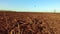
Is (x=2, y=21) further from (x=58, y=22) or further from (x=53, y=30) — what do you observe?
(x=58, y=22)

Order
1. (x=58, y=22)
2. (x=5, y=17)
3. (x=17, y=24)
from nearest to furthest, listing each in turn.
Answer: (x=17, y=24) → (x=5, y=17) → (x=58, y=22)

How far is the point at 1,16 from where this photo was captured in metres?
14.2

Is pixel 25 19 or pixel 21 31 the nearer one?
pixel 21 31

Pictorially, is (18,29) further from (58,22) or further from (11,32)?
(58,22)

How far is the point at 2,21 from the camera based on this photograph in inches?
523

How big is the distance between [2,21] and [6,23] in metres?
0.43

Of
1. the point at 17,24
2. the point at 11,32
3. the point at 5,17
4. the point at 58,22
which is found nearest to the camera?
the point at 11,32

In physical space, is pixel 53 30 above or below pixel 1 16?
below

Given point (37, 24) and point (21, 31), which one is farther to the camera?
point (37, 24)

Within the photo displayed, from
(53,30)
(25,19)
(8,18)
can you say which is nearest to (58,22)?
(53,30)

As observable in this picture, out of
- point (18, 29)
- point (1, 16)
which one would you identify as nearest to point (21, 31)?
point (18, 29)

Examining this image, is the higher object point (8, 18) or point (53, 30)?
point (8, 18)

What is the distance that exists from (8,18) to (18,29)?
1.73 meters

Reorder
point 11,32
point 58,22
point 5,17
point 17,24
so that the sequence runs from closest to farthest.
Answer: point 11,32, point 17,24, point 5,17, point 58,22
